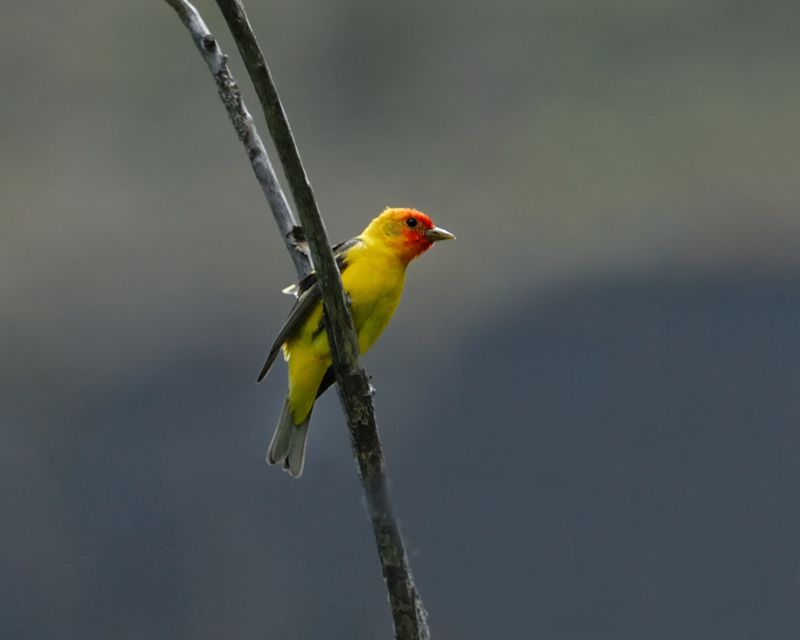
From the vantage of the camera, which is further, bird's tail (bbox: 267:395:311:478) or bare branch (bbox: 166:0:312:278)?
bird's tail (bbox: 267:395:311:478)

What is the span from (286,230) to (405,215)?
97 centimetres

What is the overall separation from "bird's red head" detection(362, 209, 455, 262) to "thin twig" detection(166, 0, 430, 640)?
4.60ft

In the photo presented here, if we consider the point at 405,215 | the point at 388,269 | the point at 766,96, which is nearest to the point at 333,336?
the point at 388,269

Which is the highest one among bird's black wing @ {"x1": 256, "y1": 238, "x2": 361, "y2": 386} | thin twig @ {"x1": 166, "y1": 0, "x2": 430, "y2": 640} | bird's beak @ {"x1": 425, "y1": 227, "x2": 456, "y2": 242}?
bird's beak @ {"x1": 425, "y1": 227, "x2": 456, "y2": 242}

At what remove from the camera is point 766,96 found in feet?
59.9

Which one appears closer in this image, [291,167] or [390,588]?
[291,167]

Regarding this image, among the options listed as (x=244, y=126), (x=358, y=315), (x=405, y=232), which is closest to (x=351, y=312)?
(x=358, y=315)

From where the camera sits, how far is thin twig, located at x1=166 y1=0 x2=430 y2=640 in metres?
2.15

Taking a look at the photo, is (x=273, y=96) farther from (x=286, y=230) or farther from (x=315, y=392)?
(x=315, y=392)

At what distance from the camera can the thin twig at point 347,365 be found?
215 centimetres

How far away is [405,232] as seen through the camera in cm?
406

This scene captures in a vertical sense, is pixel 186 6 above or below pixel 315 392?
above

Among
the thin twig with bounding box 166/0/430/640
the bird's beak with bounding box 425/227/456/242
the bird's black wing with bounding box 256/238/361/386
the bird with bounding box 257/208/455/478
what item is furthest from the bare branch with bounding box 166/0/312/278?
the bird's beak with bounding box 425/227/456/242

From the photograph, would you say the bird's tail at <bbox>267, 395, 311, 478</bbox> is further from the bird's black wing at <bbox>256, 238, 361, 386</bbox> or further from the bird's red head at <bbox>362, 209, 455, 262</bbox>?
the bird's red head at <bbox>362, 209, 455, 262</bbox>
